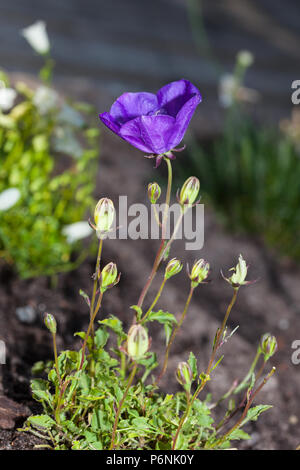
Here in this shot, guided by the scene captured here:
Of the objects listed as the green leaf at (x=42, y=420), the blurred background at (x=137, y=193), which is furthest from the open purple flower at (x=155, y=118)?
the blurred background at (x=137, y=193)

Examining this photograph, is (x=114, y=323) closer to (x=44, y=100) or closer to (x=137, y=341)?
(x=137, y=341)

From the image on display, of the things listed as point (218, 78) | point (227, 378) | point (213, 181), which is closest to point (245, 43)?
point (218, 78)

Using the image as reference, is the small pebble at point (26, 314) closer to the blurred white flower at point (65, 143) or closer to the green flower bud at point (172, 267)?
the blurred white flower at point (65, 143)

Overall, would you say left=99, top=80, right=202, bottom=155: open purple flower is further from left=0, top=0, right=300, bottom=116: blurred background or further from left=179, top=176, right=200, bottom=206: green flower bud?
left=0, top=0, right=300, bottom=116: blurred background

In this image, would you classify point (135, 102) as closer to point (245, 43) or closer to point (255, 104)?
point (255, 104)

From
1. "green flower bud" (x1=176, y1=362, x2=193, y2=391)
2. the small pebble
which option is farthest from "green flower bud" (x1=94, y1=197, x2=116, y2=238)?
the small pebble

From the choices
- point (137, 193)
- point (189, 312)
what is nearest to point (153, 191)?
point (189, 312)
